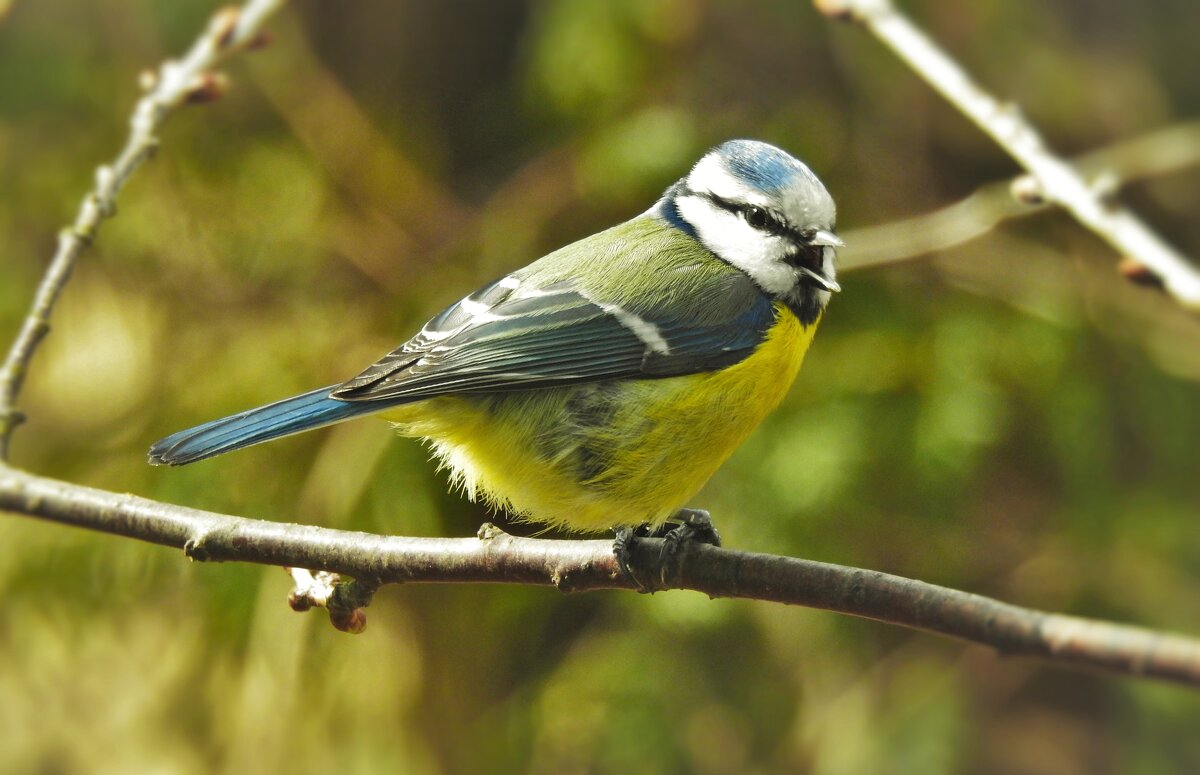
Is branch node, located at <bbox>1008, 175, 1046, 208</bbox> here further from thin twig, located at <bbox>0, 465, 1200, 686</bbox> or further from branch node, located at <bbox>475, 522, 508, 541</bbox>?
branch node, located at <bbox>475, 522, 508, 541</bbox>

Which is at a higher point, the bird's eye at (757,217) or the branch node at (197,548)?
the bird's eye at (757,217)

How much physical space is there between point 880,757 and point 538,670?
21.5 inches

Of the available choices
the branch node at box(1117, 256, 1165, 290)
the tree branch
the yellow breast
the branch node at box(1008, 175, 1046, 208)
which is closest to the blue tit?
the yellow breast

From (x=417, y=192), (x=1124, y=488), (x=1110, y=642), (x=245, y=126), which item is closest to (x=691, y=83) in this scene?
(x=417, y=192)

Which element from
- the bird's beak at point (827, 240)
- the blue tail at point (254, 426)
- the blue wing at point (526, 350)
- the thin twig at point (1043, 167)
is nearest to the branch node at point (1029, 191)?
the thin twig at point (1043, 167)

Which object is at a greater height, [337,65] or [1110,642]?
[337,65]

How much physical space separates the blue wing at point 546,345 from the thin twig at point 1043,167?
15.0 inches

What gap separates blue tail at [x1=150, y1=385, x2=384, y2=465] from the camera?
1.08 meters

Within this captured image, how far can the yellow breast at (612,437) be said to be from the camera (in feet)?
3.98

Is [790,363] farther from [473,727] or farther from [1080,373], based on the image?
[473,727]

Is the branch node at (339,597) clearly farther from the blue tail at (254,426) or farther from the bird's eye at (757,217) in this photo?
the bird's eye at (757,217)

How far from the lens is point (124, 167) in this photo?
1.10m

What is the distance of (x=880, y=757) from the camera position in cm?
173

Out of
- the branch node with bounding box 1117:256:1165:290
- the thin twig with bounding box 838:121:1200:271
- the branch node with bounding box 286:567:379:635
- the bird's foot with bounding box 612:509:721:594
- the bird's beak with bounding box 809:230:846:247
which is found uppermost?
the thin twig with bounding box 838:121:1200:271
